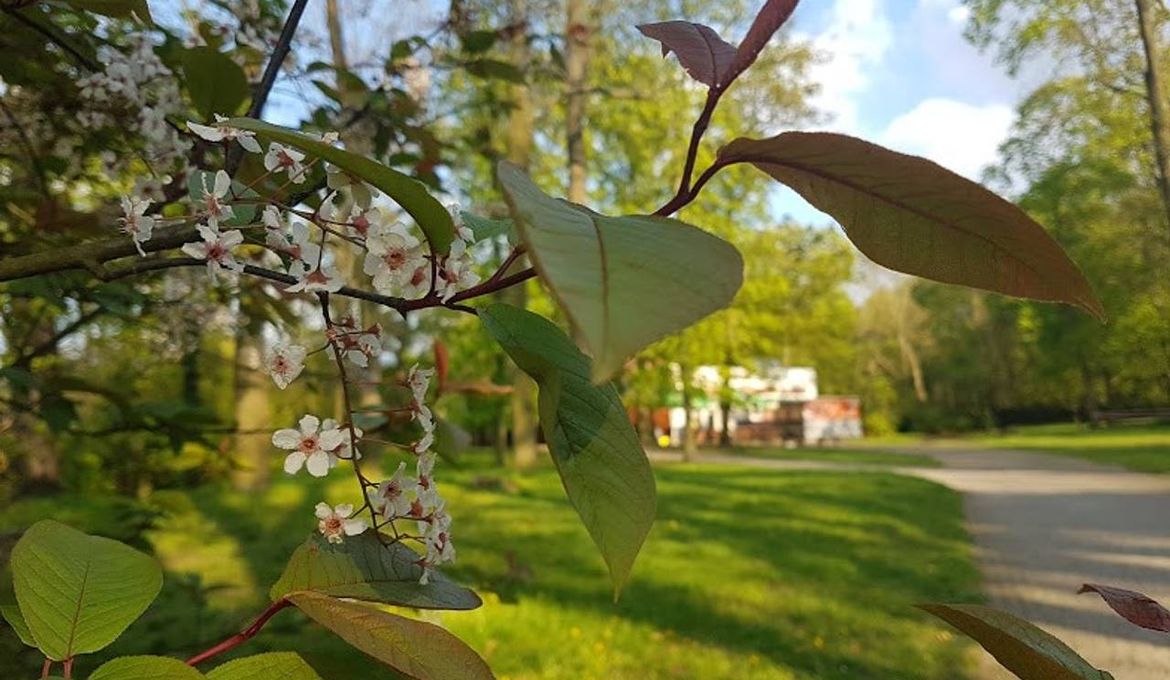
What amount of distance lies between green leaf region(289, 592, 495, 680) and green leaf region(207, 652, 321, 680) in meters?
0.04

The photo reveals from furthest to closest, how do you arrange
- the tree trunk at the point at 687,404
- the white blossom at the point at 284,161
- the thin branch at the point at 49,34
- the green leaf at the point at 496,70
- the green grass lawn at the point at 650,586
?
1. the tree trunk at the point at 687,404
2. the green grass lawn at the point at 650,586
3. the green leaf at the point at 496,70
4. the thin branch at the point at 49,34
5. the white blossom at the point at 284,161

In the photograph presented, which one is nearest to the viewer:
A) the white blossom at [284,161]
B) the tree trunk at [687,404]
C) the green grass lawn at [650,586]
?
the white blossom at [284,161]

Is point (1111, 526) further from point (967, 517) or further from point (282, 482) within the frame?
point (282, 482)

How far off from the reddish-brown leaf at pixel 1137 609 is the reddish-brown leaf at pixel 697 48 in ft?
1.30

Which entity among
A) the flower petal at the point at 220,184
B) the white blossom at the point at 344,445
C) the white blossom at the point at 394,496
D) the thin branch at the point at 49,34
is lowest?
the white blossom at the point at 394,496

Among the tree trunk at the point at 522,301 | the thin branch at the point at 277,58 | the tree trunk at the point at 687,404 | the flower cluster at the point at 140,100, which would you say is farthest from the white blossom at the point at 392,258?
the tree trunk at the point at 687,404

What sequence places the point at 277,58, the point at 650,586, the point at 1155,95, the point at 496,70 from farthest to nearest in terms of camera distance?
the point at 1155,95
the point at 650,586
the point at 496,70
the point at 277,58

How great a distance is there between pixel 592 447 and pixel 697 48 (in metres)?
0.23

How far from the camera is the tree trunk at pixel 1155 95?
7.01 metres

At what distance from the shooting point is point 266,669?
46cm

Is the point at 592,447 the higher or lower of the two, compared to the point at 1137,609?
higher

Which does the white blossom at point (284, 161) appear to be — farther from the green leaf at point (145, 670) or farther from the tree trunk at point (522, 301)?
the tree trunk at point (522, 301)

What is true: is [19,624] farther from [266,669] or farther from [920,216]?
[920,216]

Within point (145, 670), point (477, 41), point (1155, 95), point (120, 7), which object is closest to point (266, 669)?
point (145, 670)
